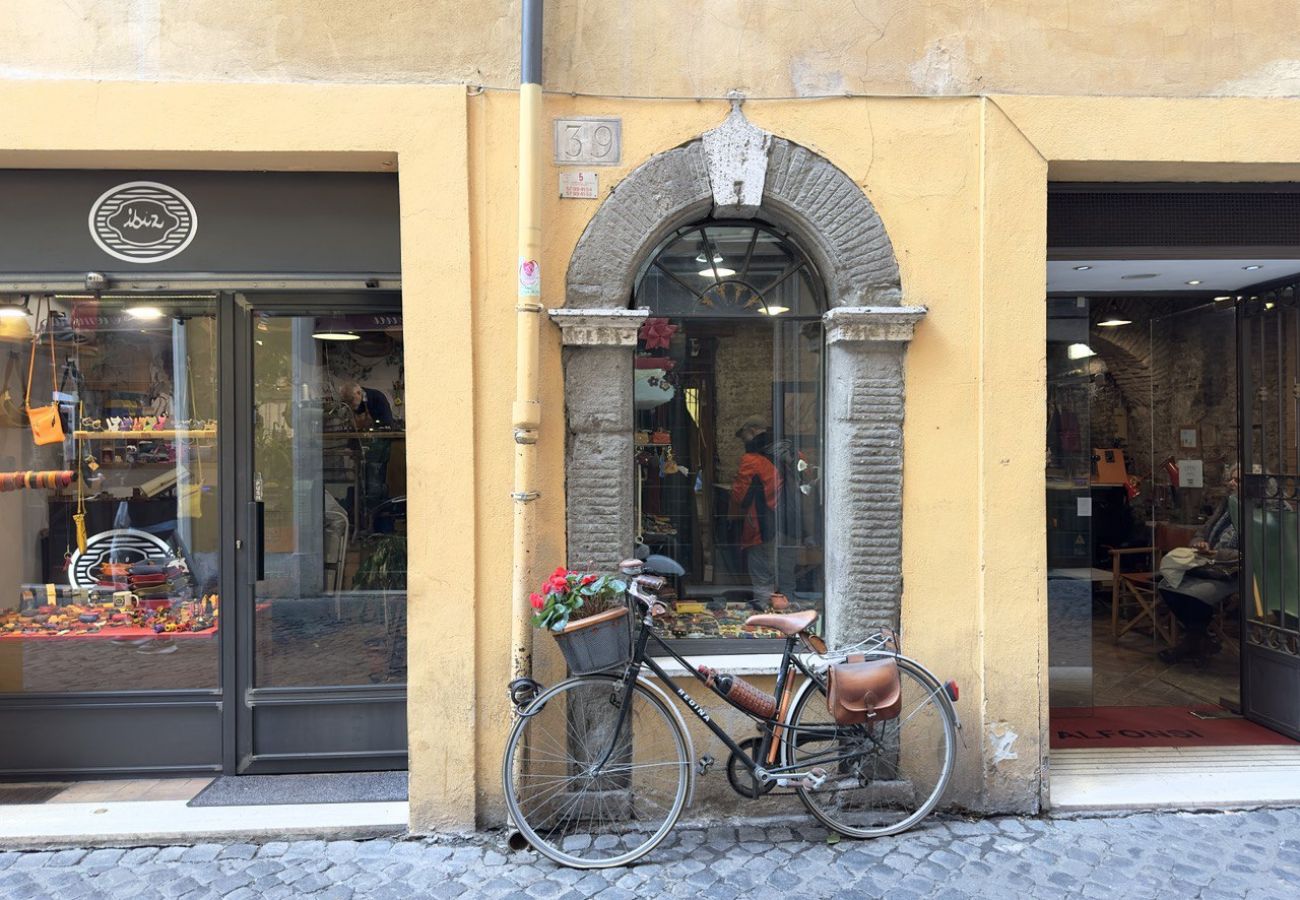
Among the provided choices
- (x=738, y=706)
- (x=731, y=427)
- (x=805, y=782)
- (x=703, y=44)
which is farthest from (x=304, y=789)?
(x=703, y=44)

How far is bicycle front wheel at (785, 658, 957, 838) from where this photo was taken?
3.73 m

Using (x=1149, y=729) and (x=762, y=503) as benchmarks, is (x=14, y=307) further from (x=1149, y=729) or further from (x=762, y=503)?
(x=1149, y=729)

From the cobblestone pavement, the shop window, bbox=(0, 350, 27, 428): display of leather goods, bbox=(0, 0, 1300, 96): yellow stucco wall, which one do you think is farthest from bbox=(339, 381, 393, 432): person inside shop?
the cobblestone pavement

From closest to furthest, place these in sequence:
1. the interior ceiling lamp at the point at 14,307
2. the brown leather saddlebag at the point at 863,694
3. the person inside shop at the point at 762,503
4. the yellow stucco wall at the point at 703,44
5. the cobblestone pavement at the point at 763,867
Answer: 1. the cobblestone pavement at the point at 763,867
2. the brown leather saddlebag at the point at 863,694
3. the yellow stucco wall at the point at 703,44
4. the person inside shop at the point at 762,503
5. the interior ceiling lamp at the point at 14,307

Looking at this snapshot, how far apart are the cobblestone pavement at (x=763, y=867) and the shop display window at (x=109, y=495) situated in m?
1.21

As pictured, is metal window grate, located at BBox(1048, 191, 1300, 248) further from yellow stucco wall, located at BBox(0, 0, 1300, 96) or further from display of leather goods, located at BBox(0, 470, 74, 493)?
display of leather goods, located at BBox(0, 470, 74, 493)

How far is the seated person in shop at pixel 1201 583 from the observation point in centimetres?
591

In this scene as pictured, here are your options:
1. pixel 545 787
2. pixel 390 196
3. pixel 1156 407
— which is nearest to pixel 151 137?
pixel 390 196

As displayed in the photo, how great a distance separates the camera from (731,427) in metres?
4.33

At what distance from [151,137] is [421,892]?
3.62 m

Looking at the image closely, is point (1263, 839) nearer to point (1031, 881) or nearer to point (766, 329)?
point (1031, 881)

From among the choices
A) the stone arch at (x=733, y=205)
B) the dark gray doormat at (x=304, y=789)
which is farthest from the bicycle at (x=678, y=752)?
the stone arch at (x=733, y=205)

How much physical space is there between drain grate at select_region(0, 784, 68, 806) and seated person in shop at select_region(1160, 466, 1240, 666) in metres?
7.39

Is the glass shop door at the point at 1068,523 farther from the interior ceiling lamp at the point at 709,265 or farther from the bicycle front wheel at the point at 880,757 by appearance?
the interior ceiling lamp at the point at 709,265
